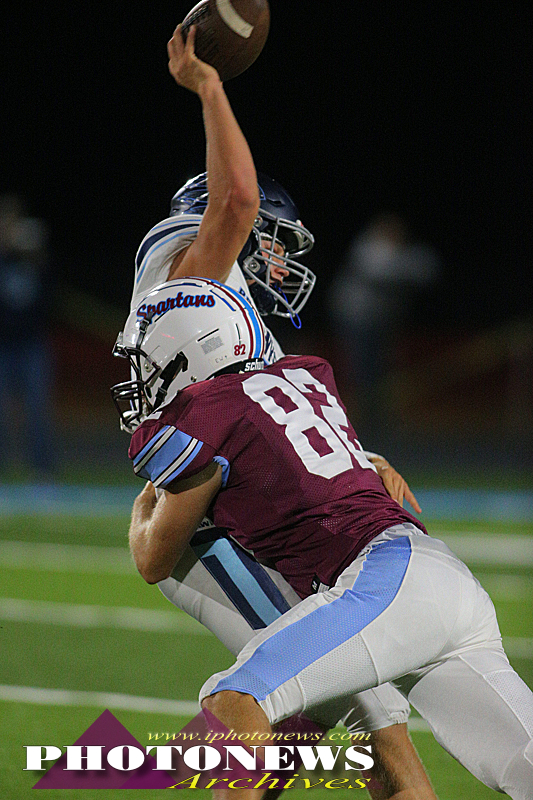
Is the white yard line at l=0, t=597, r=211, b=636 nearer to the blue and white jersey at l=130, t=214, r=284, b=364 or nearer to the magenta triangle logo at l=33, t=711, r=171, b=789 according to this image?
the magenta triangle logo at l=33, t=711, r=171, b=789

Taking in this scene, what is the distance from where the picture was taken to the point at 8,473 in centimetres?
613

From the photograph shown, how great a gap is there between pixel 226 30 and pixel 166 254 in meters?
0.48

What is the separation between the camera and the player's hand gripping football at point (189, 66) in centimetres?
184

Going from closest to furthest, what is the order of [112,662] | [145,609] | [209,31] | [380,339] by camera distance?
[209,31]
[112,662]
[145,609]
[380,339]

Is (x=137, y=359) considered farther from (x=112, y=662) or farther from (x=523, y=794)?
(x=112, y=662)

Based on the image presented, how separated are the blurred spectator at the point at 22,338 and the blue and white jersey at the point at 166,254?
3281mm

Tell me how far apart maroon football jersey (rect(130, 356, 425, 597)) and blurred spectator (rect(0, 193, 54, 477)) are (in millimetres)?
3866

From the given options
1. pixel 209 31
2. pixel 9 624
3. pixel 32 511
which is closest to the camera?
pixel 209 31

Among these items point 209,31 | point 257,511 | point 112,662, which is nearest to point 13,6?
point 209,31

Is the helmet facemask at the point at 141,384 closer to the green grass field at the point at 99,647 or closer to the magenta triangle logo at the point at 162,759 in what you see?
the magenta triangle logo at the point at 162,759

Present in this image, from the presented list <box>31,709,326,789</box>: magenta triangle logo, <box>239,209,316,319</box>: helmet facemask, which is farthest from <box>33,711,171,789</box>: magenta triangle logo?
<box>239,209,316,319</box>: helmet facemask

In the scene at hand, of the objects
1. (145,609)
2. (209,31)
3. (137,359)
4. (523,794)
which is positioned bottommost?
(145,609)

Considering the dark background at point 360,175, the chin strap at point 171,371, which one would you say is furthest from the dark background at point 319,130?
the chin strap at point 171,371

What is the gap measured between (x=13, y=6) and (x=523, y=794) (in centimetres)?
378
